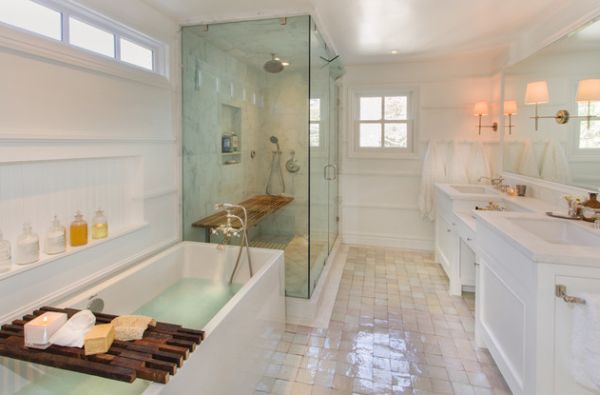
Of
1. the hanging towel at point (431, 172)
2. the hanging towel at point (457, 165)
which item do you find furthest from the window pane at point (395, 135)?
the hanging towel at point (457, 165)

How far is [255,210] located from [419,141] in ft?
8.16

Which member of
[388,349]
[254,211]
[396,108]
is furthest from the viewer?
[396,108]

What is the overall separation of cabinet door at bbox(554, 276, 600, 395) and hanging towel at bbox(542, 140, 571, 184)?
4.33 ft

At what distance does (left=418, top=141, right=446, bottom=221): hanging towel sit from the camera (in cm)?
436

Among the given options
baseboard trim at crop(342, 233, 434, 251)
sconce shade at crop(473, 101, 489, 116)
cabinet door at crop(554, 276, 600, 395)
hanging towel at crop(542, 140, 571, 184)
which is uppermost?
sconce shade at crop(473, 101, 489, 116)

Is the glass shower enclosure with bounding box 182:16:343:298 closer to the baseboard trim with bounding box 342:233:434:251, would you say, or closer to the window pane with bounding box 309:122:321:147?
the window pane with bounding box 309:122:321:147

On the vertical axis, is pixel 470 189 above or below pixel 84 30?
below

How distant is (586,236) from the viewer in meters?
1.87

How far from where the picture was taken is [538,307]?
4.92ft

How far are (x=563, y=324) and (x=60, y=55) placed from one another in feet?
8.84

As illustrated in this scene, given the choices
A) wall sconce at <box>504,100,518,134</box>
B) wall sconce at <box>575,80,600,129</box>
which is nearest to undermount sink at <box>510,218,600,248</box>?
wall sconce at <box>575,80,600,129</box>

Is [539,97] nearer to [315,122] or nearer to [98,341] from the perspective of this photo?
[315,122]

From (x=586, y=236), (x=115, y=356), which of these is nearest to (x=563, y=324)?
(x=586, y=236)

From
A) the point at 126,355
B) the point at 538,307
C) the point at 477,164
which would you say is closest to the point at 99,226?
the point at 126,355
